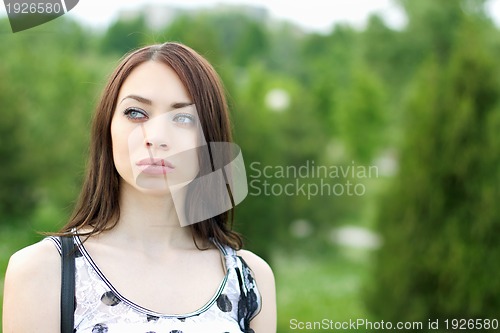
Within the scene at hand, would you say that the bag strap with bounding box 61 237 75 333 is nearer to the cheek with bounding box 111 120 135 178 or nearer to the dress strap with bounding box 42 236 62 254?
the dress strap with bounding box 42 236 62 254

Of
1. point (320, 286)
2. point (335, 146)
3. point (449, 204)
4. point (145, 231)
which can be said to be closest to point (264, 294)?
point (145, 231)

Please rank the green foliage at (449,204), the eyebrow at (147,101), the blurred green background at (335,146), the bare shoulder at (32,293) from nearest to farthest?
the bare shoulder at (32,293) → the eyebrow at (147,101) → the green foliage at (449,204) → the blurred green background at (335,146)

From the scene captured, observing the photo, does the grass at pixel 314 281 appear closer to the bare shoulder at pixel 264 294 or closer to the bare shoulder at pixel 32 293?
the bare shoulder at pixel 264 294

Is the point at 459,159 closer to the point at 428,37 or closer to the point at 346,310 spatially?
the point at 346,310

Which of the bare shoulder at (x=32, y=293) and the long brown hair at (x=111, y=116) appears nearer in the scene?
the bare shoulder at (x=32, y=293)

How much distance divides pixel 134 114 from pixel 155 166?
0.34ft

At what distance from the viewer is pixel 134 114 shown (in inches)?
50.8

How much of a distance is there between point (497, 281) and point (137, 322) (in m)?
3.61

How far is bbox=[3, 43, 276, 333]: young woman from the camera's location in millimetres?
1215

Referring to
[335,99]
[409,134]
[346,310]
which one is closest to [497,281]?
[409,134]

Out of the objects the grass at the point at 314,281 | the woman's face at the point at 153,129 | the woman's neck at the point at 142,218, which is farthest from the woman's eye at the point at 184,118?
the grass at the point at 314,281

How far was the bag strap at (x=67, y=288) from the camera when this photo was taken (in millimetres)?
1201

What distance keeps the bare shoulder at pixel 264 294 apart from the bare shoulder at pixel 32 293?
41cm

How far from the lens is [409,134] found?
488cm
